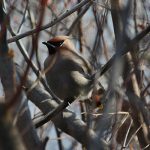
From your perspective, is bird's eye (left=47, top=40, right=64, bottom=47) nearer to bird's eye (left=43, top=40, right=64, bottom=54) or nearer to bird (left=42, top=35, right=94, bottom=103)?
bird's eye (left=43, top=40, right=64, bottom=54)

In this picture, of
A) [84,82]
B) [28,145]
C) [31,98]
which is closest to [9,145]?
[28,145]

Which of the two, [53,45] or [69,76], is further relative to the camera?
[53,45]

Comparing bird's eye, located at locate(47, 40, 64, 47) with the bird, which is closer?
the bird

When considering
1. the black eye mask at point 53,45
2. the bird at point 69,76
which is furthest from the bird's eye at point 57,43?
the bird at point 69,76

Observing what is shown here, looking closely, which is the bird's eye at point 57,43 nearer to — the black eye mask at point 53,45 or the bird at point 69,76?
the black eye mask at point 53,45

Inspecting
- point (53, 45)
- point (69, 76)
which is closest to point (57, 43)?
point (53, 45)

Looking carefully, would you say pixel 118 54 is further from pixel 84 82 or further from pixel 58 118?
pixel 84 82

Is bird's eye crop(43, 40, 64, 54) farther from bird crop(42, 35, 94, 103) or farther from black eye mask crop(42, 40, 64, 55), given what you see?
bird crop(42, 35, 94, 103)

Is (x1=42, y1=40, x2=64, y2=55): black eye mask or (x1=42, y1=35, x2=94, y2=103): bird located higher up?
(x1=42, y1=40, x2=64, y2=55): black eye mask

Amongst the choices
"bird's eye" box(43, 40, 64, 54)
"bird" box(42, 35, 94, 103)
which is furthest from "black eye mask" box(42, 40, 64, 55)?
"bird" box(42, 35, 94, 103)

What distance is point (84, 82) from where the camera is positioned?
13.1 feet

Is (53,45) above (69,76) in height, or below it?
above

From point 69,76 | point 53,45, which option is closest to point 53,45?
point 53,45

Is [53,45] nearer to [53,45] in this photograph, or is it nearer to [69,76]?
[53,45]
